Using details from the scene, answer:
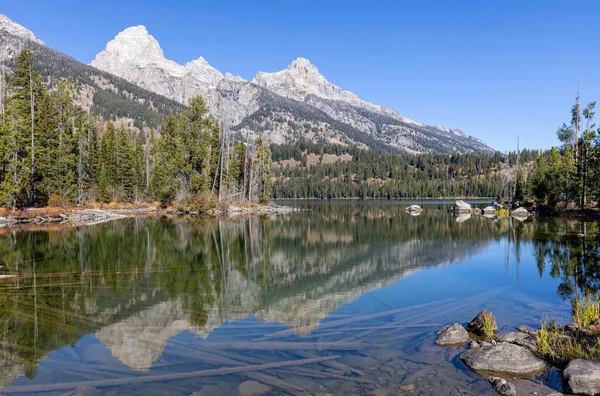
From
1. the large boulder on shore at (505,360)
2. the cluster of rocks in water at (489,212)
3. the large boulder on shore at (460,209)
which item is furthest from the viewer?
the large boulder on shore at (460,209)

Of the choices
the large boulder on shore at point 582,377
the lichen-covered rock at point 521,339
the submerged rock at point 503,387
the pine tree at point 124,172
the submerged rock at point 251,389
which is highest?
the pine tree at point 124,172

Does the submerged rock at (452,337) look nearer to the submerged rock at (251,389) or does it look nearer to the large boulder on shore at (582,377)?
the large boulder on shore at (582,377)

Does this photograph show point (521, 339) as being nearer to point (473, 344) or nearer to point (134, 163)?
point (473, 344)

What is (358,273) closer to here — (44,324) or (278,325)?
(278,325)

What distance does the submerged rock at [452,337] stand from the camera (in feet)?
39.5

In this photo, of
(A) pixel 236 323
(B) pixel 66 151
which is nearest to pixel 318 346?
(A) pixel 236 323

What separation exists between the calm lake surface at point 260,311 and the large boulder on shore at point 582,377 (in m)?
0.37

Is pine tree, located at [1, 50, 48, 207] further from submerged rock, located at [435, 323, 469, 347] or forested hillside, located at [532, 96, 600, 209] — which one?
forested hillside, located at [532, 96, 600, 209]

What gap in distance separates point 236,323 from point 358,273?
36.5ft

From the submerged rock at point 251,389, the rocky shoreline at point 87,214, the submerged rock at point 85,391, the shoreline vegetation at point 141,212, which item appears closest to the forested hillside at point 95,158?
the shoreline vegetation at point 141,212

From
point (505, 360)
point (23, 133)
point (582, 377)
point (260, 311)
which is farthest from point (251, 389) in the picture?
point (23, 133)

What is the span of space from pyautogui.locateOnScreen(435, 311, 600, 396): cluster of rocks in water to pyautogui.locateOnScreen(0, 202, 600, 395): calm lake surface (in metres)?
0.35

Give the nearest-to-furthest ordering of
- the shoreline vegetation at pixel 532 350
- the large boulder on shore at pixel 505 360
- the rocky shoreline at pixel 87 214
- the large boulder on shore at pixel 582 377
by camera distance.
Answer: the large boulder on shore at pixel 582 377, the shoreline vegetation at pixel 532 350, the large boulder on shore at pixel 505 360, the rocky shoreline at pixel 87 214

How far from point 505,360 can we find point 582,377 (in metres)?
1.67
